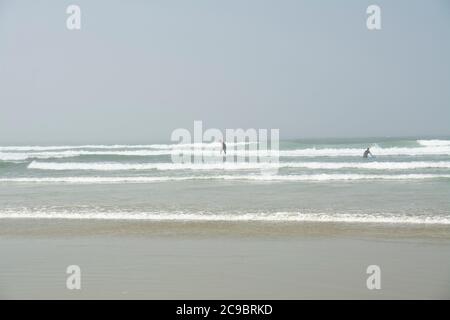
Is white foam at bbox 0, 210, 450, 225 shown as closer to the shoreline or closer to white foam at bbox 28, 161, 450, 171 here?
the shoreline

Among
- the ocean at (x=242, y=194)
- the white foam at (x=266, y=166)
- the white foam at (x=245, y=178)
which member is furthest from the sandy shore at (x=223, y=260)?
the white foam at (x=266, y=166)

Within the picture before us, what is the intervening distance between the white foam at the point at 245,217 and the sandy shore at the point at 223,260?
455mm

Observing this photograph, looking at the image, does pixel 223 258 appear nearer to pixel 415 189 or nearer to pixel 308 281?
pixel 308 281

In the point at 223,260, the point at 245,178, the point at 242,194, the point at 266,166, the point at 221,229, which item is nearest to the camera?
the point at 223,260

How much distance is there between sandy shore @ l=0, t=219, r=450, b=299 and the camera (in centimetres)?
598

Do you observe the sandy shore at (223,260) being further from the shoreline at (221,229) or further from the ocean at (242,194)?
the ocean at (242,194)

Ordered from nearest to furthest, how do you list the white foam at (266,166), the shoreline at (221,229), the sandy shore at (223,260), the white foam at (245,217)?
the sandy shore at (223,260)
the shoreline at (221,229)
the white foam at (245,217)
the white foam at (266,166)

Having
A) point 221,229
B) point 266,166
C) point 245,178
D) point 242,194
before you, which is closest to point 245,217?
point 221,229

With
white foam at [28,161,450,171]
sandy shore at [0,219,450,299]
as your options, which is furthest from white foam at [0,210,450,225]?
white foam at [28,161,450,171]

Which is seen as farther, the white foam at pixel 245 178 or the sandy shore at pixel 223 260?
the white foam at pixel 245 178

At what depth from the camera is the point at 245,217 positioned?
34.5ft

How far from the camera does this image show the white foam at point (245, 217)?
9.85 metres

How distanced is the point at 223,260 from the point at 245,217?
333 centimetres

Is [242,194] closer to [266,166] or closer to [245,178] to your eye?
[245,178]
